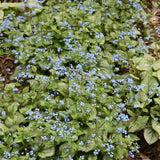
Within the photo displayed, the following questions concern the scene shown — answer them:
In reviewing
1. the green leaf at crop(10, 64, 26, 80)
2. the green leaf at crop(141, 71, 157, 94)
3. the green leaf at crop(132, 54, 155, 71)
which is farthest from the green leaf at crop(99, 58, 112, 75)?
the green leaf at crop(10, 64, 26, 80)

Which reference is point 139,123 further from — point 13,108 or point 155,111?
point 13,108

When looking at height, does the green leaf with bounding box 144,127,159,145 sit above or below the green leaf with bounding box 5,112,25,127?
below

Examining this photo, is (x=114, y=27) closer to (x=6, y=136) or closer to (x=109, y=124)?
(x=109, y=124)

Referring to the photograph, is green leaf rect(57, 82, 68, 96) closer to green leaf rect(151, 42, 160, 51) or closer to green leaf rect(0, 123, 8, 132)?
green leaf rect(0, 123, 8, 132)

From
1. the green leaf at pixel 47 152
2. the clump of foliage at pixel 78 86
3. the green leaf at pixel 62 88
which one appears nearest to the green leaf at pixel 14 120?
the clump of foliage at pixel 78 86

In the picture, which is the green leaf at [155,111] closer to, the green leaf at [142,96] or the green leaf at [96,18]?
the green leaf at [142,96]
